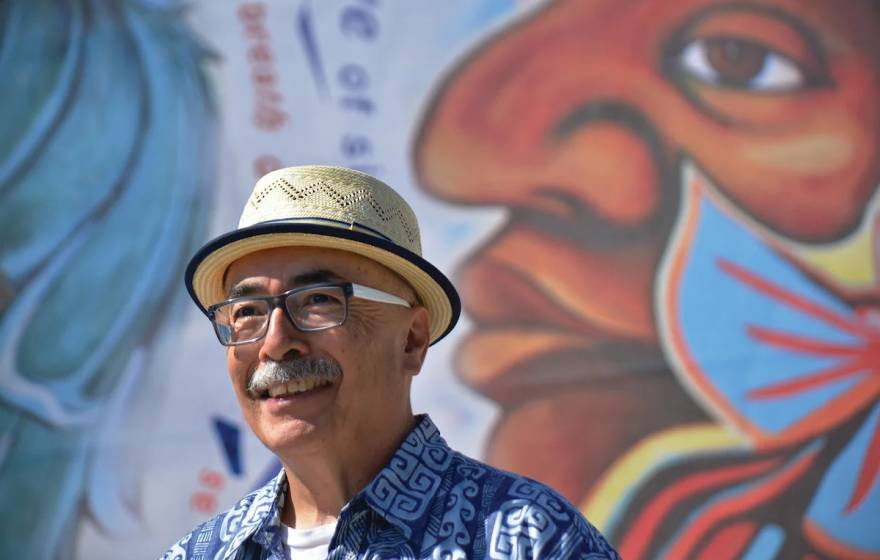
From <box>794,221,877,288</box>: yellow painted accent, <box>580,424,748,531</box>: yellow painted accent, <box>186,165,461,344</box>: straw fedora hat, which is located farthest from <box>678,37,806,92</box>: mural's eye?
<box>186,165,461,344</box>: straw fedora hat

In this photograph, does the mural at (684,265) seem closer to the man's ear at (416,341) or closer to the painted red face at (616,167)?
the painted red face at (616,167)

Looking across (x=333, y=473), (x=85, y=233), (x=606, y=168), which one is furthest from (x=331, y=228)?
(x=85, y=233)

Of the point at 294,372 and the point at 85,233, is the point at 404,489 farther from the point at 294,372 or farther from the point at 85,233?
the point at 85,233

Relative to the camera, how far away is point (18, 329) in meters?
4.06

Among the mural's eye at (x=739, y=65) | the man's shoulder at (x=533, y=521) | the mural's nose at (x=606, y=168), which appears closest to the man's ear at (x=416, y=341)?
the man's shoulder at (x=533, y=521)

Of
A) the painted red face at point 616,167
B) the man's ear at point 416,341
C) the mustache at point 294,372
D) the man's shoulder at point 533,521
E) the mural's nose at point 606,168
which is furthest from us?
the mural's nose at point 606,168

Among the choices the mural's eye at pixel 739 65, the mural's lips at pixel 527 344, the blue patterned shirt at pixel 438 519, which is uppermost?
the mural's eye at pixel 739 65

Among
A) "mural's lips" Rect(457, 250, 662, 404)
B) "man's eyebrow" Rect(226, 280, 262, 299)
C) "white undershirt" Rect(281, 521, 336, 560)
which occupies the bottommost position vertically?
"mural's lips" Rect(457, 250, 662, 404)

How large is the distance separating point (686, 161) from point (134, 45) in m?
2.13

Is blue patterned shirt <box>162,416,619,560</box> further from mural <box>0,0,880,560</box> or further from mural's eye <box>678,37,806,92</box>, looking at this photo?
mural's eye <box>678,37,806,92</box>

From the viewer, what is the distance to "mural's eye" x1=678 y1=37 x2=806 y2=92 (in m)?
3.85

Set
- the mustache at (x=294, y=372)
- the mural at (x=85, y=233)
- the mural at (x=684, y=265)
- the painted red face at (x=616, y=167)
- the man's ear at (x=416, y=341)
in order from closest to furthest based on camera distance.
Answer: the mustache at (x=294, y=372) < the man's ear at (x=416, y=341) < the mural at (x=684, y=265) < the painted red face at (x=616, y=167) < the mural at (x=85, y=233)

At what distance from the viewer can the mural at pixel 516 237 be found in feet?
12.0

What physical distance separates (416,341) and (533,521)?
15.4 inches
